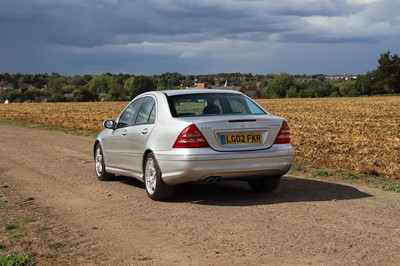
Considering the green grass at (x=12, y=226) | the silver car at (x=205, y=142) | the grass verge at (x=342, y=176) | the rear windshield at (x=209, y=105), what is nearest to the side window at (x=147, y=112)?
the silver car at (x=205, y=142)

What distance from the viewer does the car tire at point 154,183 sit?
25.7 feet

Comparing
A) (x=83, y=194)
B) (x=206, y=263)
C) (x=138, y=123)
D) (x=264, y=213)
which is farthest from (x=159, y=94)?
(x=206, y=263)

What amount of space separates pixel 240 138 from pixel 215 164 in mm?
507

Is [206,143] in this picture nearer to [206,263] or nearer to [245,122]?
[245,122]

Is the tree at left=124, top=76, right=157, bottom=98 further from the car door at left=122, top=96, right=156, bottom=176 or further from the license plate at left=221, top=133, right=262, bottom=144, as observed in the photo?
the license plate at left=221, top=133, right=262, bottom=144

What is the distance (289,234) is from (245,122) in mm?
2152

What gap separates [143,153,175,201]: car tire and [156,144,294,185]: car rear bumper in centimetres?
13

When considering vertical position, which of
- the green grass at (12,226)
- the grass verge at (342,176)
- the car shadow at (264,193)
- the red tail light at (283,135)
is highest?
the red tail light at (283,135)

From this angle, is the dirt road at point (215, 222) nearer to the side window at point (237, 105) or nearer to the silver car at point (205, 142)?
the silver car at point (205, 142)

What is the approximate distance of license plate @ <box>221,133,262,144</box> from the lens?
7562mm

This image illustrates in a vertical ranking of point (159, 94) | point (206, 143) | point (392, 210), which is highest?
point (159, 94)

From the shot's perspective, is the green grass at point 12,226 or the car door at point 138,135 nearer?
the green grass at point 12,226

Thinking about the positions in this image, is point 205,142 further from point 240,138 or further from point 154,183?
point 154,183

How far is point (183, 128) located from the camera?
7535 millimetres
